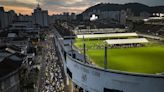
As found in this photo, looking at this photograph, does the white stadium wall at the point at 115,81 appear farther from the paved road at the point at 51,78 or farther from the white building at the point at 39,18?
the white building at the point at 39,18

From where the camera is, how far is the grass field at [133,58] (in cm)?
1590

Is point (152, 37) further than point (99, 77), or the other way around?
point (152, 37)

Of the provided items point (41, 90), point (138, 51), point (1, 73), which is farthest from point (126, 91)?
point (41, 90)

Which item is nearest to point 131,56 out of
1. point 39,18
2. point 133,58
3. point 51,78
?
point 133,58

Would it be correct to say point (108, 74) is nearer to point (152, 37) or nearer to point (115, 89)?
point (115, 89)

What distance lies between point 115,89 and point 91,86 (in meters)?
1.92

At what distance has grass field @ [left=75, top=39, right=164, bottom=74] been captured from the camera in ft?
52.2

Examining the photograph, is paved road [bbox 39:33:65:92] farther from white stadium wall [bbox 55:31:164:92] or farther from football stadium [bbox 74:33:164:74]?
white stadium wall [bbox 55:31:164:92]

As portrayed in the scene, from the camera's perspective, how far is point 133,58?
18922mm

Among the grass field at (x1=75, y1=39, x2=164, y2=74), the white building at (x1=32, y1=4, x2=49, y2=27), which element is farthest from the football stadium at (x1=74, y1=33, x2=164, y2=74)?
the white building at (x1=32, y1=4, x2=49, y2=27)

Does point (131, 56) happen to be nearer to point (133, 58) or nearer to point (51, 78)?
point (133, 58)

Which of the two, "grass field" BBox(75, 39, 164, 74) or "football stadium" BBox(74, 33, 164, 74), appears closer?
"grass field" BBox(75, 39, 164, 74)

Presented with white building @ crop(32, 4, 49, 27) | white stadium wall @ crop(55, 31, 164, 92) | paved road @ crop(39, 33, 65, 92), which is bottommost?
paved road @ crop(39, 33, 65, 92)

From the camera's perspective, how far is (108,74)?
13.0 metres
